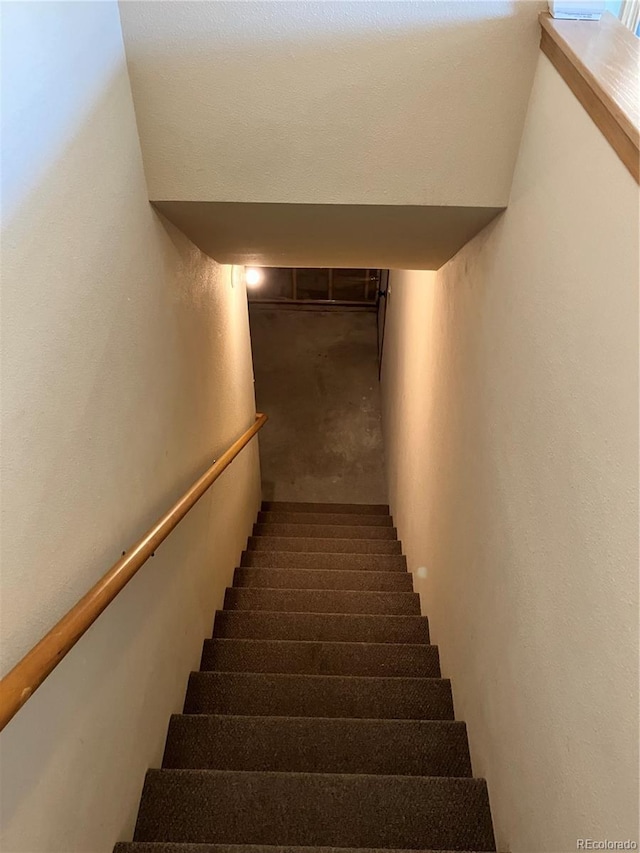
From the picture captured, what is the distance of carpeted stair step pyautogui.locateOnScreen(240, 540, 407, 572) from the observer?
10.8 feet

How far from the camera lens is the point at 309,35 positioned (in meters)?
1.31

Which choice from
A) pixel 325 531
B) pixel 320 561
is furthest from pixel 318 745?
pixel 325 531

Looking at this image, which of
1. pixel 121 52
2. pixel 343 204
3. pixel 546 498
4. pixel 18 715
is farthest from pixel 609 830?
pixel 121 52

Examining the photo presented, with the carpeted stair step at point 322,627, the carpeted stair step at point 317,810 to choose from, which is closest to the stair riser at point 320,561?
the carpeted stair step at point 322,627

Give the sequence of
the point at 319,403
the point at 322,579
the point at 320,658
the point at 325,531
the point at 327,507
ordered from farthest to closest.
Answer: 1. the point at 319,403
2. the point at 327,507
3. the point at 325,531
4. the point at 322,579
5. the point at 320,658

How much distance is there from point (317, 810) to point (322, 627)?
1.00 metres

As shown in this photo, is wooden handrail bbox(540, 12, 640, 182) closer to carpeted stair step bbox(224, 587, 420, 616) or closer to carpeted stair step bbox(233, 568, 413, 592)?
carpeted stair step bbox(224, 587, 420, 616)

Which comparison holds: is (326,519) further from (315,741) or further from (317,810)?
(317,810)

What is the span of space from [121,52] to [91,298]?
2.26 ft

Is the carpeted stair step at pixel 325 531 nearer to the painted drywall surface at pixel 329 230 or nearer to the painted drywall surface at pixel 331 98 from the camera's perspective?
the painted drywall surface at pixel 329 230

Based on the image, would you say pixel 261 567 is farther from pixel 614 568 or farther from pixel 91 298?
pixel 614 568

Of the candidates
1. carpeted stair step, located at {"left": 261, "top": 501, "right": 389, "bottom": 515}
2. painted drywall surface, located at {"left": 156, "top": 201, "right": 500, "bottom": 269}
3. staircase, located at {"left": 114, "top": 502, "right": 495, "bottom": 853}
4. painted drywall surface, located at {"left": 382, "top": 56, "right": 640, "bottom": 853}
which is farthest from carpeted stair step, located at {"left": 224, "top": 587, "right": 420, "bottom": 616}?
carpeted stair step, located at {"left": 261, "top": 501, "right": 389, "bottom": 515}

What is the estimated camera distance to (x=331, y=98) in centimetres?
138

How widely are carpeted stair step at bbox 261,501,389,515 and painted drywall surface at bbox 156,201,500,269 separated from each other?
9.78ft
